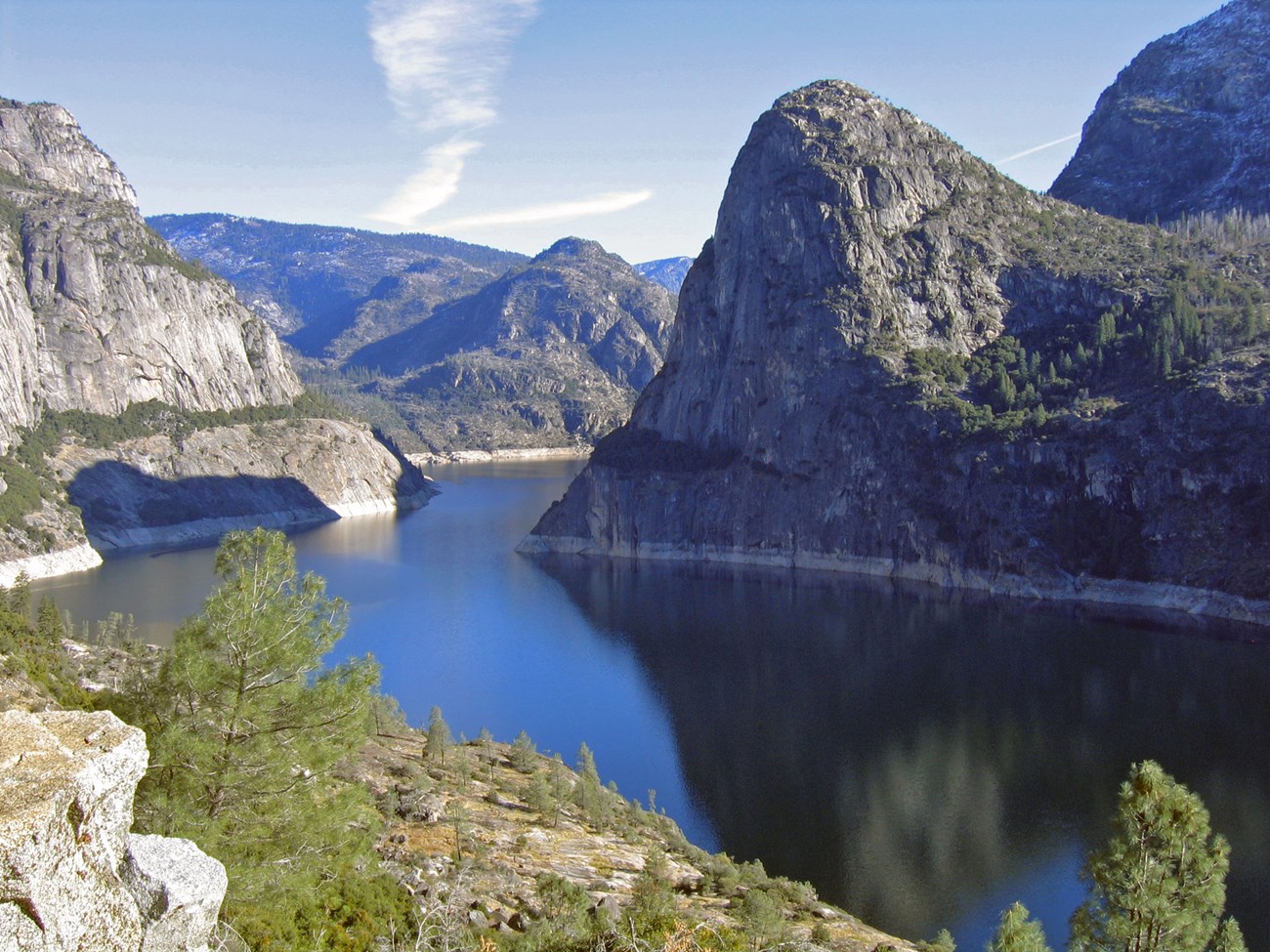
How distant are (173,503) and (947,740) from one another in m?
117

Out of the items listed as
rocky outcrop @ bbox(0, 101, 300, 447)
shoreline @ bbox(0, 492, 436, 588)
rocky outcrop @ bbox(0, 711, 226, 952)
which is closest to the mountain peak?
rocky outcrop @ bbox(0, 101, 300, 447)

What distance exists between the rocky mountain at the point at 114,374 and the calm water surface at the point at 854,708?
3329 cm

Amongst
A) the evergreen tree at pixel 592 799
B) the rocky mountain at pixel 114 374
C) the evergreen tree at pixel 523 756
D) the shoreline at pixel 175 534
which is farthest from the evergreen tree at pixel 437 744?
the rocky mountain at pixel 114 374

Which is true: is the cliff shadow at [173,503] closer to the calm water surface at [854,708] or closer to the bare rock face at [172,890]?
the calm water surface at [854,708]

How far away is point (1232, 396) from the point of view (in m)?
89.4

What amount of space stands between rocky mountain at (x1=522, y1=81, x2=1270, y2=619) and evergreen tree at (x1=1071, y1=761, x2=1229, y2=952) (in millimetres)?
65665

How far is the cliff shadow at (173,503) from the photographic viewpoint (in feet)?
431

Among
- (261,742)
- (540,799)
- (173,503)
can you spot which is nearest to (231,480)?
(173,503)

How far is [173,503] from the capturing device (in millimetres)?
142500

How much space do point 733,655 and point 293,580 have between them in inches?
2246

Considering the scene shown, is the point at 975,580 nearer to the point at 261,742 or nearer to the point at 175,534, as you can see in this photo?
the point at 261,742

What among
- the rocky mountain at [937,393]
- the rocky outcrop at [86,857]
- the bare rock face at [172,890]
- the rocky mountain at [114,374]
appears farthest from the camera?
the rocky mountain at [114,374]

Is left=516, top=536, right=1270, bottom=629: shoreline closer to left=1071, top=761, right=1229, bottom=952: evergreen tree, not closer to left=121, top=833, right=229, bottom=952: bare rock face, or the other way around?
left=1071, top=761, right=1229, bottom=952: evergreen tree

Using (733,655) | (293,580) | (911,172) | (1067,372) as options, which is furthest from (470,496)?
(293,580)
